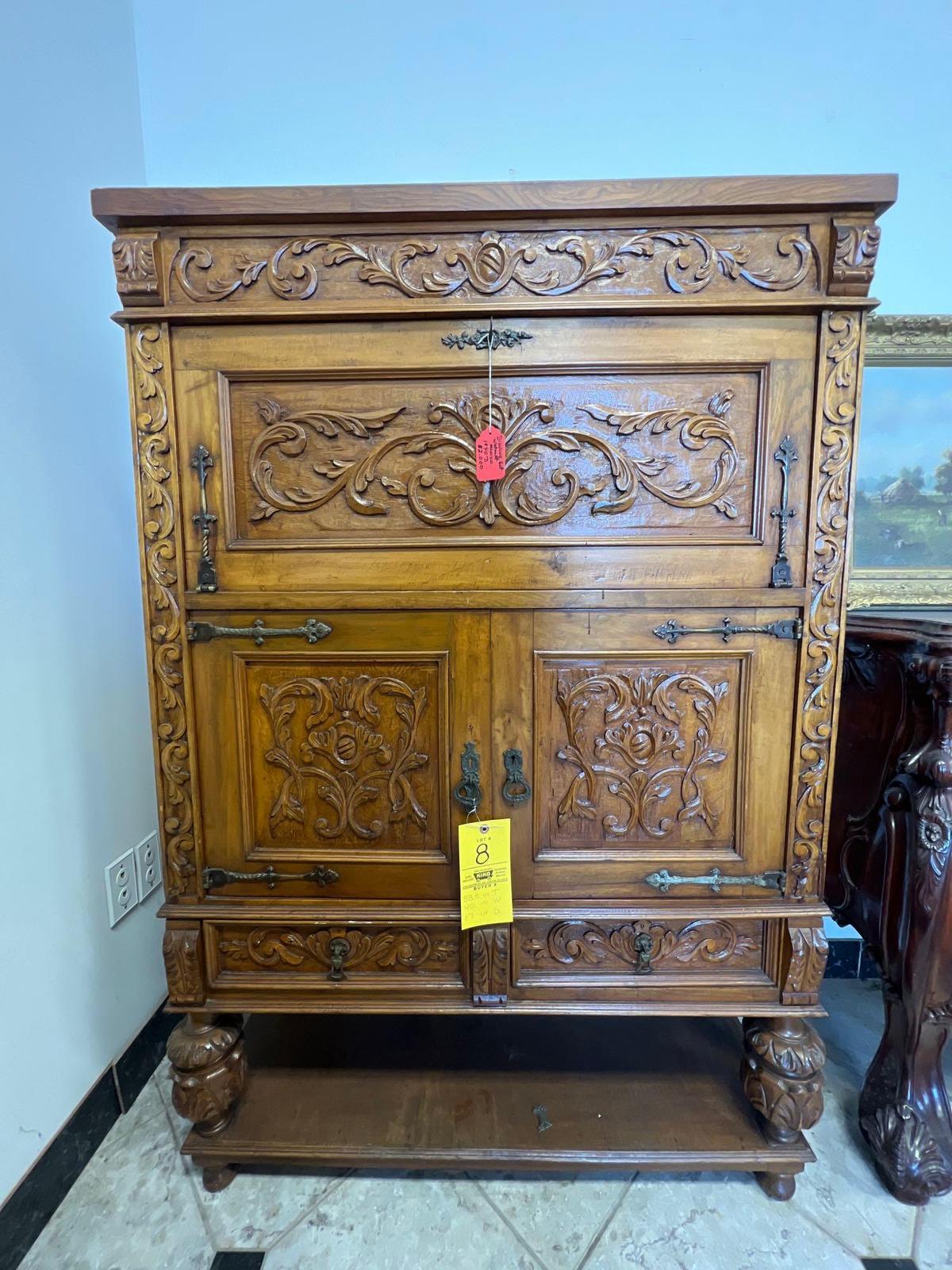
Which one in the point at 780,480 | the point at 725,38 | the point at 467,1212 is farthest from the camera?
the point at 725,38

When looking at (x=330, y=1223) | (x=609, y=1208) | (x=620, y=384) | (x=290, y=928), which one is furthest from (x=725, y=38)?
(x=330, y=1223)

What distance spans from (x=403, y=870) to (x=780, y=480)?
79 centimetres

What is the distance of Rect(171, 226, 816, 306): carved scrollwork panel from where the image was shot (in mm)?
A: 783

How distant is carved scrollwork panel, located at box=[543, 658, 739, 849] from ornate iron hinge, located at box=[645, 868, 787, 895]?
0.17 ft

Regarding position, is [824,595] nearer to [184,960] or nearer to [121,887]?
[184,960]

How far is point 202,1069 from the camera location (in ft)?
3.05

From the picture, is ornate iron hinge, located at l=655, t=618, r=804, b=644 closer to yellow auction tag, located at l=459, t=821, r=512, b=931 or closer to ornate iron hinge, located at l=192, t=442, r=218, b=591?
yellow auction tag, located at l=459, t=821, r=512, b=931

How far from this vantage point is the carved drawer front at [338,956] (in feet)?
2.96

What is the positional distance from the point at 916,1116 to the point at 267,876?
1.08m

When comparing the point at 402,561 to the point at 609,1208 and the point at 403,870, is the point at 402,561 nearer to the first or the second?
the point at 403,870

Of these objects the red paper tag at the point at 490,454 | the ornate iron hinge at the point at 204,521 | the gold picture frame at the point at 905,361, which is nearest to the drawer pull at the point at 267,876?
the ornate iron hinge at the point at 204,521

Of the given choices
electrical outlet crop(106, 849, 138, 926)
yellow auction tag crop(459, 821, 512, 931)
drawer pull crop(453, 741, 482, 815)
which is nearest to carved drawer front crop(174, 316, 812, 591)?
drawer pull crop(453, 741, 482, 815)

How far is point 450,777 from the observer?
34.6 inches

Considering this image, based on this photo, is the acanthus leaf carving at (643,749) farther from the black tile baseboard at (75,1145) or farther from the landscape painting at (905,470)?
the black tile baseboard at (75,1145)
